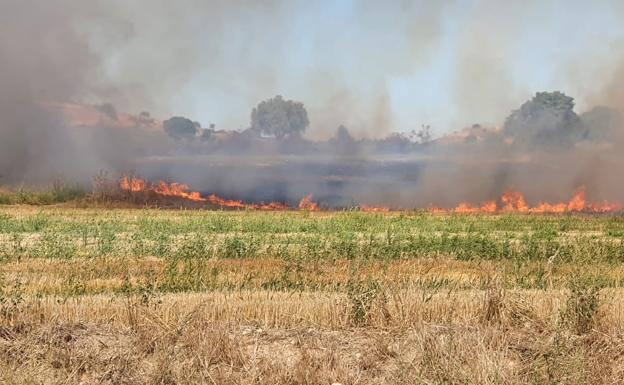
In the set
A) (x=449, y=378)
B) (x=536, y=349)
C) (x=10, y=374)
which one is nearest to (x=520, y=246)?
(x=536, y=349)

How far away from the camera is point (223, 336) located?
9312 mm

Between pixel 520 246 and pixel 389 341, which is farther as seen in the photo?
pixel 520 246

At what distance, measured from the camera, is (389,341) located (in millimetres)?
9992

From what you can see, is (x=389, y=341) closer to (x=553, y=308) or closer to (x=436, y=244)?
(x=553, y=308)

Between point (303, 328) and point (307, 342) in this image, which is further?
point (303, 328)

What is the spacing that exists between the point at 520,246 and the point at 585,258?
3.54 metres

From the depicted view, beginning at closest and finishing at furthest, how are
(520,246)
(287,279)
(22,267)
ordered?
(287,279) → (22,267) → (520,246)

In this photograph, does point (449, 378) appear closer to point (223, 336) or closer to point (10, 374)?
point (223, 336)

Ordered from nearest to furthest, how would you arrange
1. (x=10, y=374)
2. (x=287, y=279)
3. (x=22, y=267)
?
(x=10, y=374)
(x=287, y=279)
(x=22, y=267)

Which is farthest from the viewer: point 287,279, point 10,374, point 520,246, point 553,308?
point 520,246

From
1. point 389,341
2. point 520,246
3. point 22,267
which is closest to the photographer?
point 389,341

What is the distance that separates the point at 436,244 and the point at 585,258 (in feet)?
18.3

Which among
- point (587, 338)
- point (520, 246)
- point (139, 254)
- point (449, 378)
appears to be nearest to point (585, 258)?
point (520, 246)

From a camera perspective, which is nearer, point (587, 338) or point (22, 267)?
point (587, 338)
